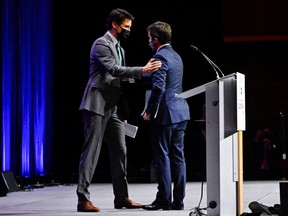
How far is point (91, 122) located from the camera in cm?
497

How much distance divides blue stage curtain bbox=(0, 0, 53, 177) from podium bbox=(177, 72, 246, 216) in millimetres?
5348

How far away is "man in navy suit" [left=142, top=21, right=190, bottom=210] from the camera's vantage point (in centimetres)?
486

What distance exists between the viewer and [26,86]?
9727mm

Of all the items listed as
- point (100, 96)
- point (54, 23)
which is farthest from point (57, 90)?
point (100, 96)

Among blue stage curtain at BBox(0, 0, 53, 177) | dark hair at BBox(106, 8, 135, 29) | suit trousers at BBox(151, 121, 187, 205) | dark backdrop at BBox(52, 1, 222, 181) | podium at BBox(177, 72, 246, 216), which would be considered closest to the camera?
podium at BBox(177, 72, 246, 216)

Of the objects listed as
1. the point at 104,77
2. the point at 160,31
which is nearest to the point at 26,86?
the point at 104,77

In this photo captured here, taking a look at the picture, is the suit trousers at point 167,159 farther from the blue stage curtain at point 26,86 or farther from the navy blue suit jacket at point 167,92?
the blue stage curtain at point 26,86

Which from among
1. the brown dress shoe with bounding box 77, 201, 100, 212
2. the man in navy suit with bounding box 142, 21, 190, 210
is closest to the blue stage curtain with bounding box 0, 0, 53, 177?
the brown dress shoe with bounding box 77, 201, 100, 212

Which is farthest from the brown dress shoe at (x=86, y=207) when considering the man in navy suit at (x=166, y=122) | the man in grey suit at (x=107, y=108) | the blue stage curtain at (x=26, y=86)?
the blue stage curtain at (x=26, y=86)

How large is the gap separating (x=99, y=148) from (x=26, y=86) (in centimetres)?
493

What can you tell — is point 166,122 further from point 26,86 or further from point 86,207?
point 26,86

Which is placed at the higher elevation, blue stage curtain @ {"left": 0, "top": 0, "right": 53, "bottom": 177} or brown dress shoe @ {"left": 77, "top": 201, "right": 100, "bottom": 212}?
blue stage curtain @ {"left": 0, "top": 0, "right": 53, "bottom": 177}

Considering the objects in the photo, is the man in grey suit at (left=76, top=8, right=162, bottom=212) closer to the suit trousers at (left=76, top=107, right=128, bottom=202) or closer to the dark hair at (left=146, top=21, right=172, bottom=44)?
the suit trousers at (left=76, top=107, right=128, bottom=202)

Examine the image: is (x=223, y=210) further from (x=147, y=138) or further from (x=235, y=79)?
(x=147, y=138)
